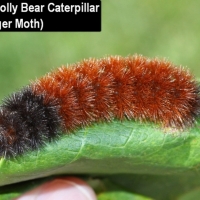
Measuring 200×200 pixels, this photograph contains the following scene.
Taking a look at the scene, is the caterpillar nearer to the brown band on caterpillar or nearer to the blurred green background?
the brown band on caterpillar

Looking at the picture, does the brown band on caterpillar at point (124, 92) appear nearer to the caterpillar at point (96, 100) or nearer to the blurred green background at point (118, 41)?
the caterpillar at point (96, 100)

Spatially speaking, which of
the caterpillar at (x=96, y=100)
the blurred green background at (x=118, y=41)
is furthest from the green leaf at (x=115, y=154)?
the blurred green background at (x=118, y=41)

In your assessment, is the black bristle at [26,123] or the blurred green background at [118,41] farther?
the blurred green background at [118,41]

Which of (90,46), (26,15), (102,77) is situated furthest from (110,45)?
(102,77)

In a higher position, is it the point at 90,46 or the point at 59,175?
the point at 90,46

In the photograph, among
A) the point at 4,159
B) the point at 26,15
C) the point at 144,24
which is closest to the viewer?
the point at 4,159

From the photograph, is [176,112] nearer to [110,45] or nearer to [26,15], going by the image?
[26,15]

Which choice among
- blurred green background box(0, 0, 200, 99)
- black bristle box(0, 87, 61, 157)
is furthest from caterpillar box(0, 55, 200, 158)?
blurred green background box(0, 0, 200, 99)
